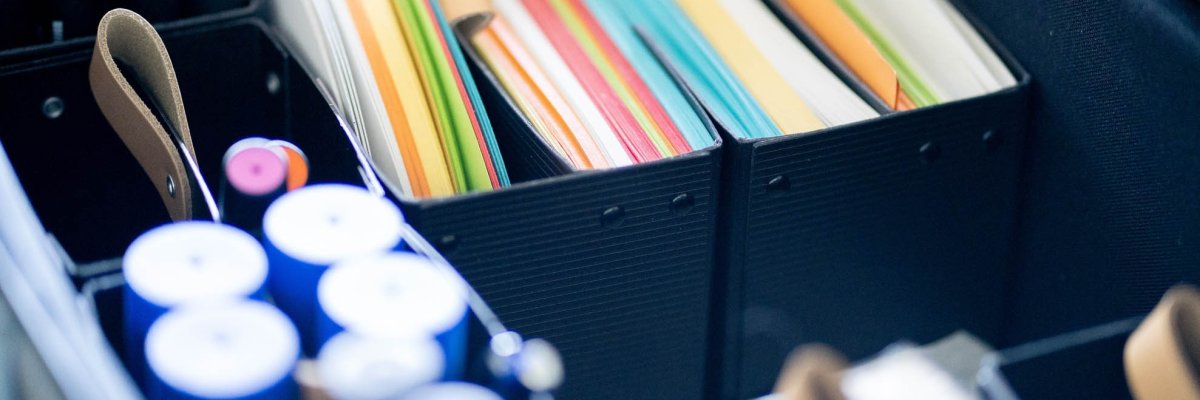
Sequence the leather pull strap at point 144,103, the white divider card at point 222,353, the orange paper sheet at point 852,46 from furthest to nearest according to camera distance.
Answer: the orange paper sheet at point 852,46 < the leather pull strap at point 144,103 < the white divider card at point 222,353

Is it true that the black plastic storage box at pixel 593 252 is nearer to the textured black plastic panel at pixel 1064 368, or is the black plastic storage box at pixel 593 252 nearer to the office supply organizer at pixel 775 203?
the office supply organizer at pixel 775 203

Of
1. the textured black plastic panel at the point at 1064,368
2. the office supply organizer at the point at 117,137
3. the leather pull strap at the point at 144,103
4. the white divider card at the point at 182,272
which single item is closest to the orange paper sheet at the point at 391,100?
the office supply organizer at the point at 117,137

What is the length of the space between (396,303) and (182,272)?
9 centimetres

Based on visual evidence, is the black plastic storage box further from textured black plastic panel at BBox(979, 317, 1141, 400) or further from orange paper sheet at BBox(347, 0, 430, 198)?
textured black plastic panel at BBox(979, 317, 1141, 400)

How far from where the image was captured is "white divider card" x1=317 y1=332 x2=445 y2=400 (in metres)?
0.52

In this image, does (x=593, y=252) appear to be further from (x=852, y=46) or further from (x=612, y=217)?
(x=852, y=46)

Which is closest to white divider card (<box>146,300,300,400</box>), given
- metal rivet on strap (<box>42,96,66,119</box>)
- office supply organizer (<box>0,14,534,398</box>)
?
office supply organizer (<box>0,14,534,398</box>)

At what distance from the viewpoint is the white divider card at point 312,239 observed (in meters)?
0.60

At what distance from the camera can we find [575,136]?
86 centimetres

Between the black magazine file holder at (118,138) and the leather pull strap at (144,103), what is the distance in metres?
0.15

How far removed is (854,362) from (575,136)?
30 centimetres

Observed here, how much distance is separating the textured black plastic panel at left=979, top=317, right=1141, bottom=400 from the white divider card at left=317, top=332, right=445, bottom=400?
0.31 metres

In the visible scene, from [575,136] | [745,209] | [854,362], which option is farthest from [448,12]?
[854,362]

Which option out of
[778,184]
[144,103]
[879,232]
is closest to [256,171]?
[144,103]
